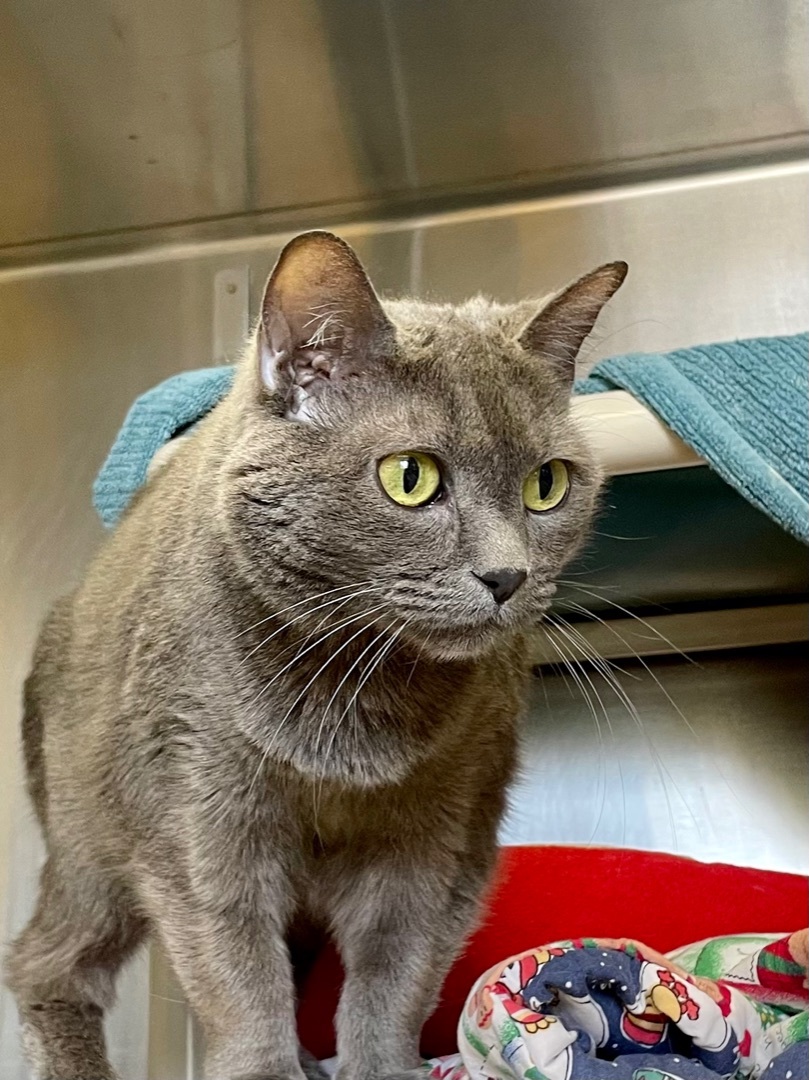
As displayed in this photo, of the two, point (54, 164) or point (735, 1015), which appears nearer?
point (735, 1015)

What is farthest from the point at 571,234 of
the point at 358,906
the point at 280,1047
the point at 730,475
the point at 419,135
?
the point at 280,1047

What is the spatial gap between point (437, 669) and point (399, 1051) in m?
0.29

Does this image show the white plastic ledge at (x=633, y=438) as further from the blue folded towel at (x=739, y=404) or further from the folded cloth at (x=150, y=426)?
the folded cloth at (x=150, y=426)

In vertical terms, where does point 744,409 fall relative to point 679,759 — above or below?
above

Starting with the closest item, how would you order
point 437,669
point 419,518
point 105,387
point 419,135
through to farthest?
point 419,518, point 437,669, point 419,135, point 105,387

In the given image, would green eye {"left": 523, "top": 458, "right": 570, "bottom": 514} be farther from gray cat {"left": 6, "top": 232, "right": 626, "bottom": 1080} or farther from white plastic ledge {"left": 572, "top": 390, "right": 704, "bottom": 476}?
white plastic ledge {"left": 572, "top": 390, "right": 704, "bottom": 476}

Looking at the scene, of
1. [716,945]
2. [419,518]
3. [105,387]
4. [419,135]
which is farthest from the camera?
[105,387]

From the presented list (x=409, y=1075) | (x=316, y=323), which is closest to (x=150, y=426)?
(x=316, y=323)

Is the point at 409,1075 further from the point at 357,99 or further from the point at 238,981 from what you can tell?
the point at 357,99

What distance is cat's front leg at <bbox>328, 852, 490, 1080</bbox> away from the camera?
0.81 meters

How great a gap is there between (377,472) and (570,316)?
0.21 m

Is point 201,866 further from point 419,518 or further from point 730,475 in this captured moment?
point 730,475

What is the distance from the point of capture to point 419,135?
4.49 ft

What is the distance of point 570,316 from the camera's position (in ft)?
2.62
